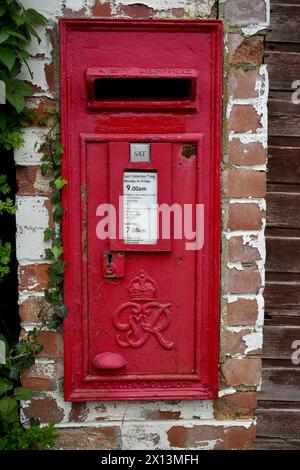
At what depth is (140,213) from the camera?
5.39 ft

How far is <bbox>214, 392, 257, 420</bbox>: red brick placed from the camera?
1.79m

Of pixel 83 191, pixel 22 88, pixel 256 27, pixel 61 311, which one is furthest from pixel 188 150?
pixel 61 311

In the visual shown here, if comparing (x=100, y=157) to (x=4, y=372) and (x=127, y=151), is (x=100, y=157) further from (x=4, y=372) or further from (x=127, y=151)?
(x=4, y=372)

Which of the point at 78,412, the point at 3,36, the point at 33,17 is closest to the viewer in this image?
the point at 3,36

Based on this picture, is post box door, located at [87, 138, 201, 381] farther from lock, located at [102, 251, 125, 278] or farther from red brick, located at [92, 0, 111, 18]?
red brick, located at [92, 0, 111, 18]

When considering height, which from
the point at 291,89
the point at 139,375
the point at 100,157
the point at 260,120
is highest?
the point at 291,89

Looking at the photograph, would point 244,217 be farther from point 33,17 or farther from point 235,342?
point 33,17

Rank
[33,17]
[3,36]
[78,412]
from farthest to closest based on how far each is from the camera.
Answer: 1. [78,412]
2. [33,17]
3. [3,36]

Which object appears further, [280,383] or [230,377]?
[280,383]

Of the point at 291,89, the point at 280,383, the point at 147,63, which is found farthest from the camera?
the point at 280,383

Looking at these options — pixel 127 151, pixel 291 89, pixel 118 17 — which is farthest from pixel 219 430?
pixel 118 17

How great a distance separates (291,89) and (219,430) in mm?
1355

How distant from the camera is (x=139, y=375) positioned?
171 cm

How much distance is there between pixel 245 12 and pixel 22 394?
5.05 ft
